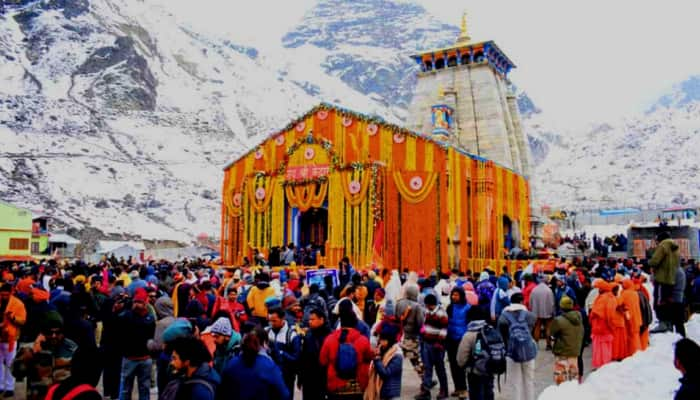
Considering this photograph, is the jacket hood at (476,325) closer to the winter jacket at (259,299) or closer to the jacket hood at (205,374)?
the winter jacket at (259,299)

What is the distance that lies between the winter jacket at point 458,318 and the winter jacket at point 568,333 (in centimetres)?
111

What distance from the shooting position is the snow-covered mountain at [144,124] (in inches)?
1891

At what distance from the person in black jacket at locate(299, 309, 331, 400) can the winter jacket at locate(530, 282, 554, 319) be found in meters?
5.79

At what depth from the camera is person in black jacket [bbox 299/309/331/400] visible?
5.28 meters

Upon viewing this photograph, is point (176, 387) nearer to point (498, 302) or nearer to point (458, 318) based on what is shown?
point (458, 318)

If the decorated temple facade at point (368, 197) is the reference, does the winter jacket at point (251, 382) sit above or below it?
below

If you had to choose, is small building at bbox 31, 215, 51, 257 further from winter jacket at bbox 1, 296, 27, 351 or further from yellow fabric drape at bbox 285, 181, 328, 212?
winter jacket at bbox 1, 296, 27, 351

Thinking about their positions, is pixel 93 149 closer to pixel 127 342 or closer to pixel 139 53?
pixel 139 53

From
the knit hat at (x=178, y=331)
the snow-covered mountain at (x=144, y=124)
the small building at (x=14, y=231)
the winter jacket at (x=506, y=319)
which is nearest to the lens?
the knit hat at (x=178, y=331)

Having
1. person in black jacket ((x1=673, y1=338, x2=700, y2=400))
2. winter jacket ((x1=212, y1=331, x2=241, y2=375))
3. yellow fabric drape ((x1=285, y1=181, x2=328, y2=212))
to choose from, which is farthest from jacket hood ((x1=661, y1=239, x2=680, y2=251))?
yellow fabric drape ((x1=285, y1=181, x2=328, y2=212))

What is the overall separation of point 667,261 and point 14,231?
32.5 meters

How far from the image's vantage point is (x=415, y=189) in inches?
750

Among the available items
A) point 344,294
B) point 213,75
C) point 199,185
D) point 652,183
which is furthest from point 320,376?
point 213,75

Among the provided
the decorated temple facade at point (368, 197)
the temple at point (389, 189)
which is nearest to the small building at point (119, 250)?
the temple at point (389, 189)
